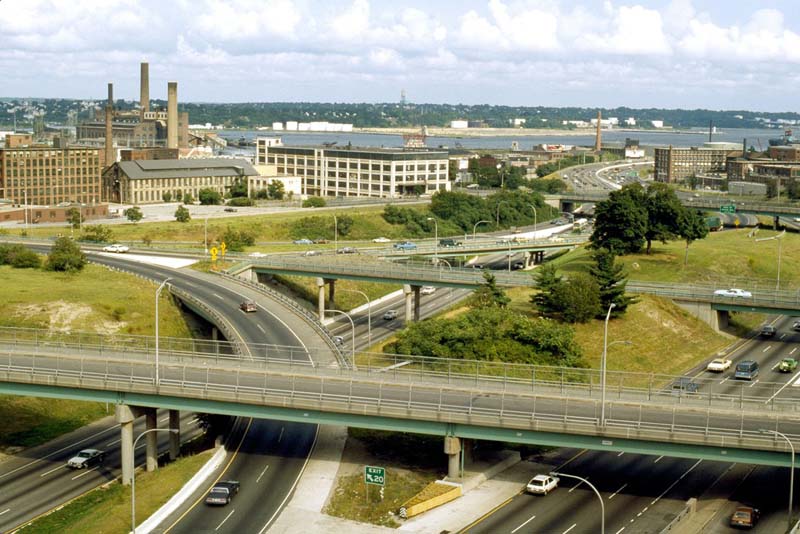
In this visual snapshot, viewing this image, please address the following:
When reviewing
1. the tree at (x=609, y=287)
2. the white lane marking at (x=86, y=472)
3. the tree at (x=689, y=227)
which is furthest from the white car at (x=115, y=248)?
the white lane marking at (x=86, y=472)

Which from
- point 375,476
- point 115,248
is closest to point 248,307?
point 375,476

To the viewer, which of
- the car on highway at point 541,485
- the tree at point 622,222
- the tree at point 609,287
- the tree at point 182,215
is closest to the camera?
the car on highway at point 541,485

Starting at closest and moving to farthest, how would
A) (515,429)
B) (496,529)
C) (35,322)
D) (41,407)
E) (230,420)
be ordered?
(496,529)
(515,429)
(230,420)
(41,407)
(35,322)

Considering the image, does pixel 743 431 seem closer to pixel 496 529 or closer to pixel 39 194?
pixel 496 529

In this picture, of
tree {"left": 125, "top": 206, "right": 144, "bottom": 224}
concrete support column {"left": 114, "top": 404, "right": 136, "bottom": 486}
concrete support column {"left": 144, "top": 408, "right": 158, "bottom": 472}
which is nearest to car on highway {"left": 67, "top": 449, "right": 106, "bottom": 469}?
concrete support column {"left": 144, "top": 408, "right": 158, "bottom": 472}

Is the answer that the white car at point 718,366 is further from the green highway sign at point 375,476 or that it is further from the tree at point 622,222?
the green highway sign at point 375,476

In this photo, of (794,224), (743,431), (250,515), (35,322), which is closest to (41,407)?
(35,322)

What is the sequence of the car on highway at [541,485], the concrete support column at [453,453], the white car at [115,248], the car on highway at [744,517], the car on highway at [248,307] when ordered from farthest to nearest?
the white car at [115,248], the car on highway at [248,307], the concrete support column at [453,453], the car on highway at [541,485], the car on highway at [744,517]
